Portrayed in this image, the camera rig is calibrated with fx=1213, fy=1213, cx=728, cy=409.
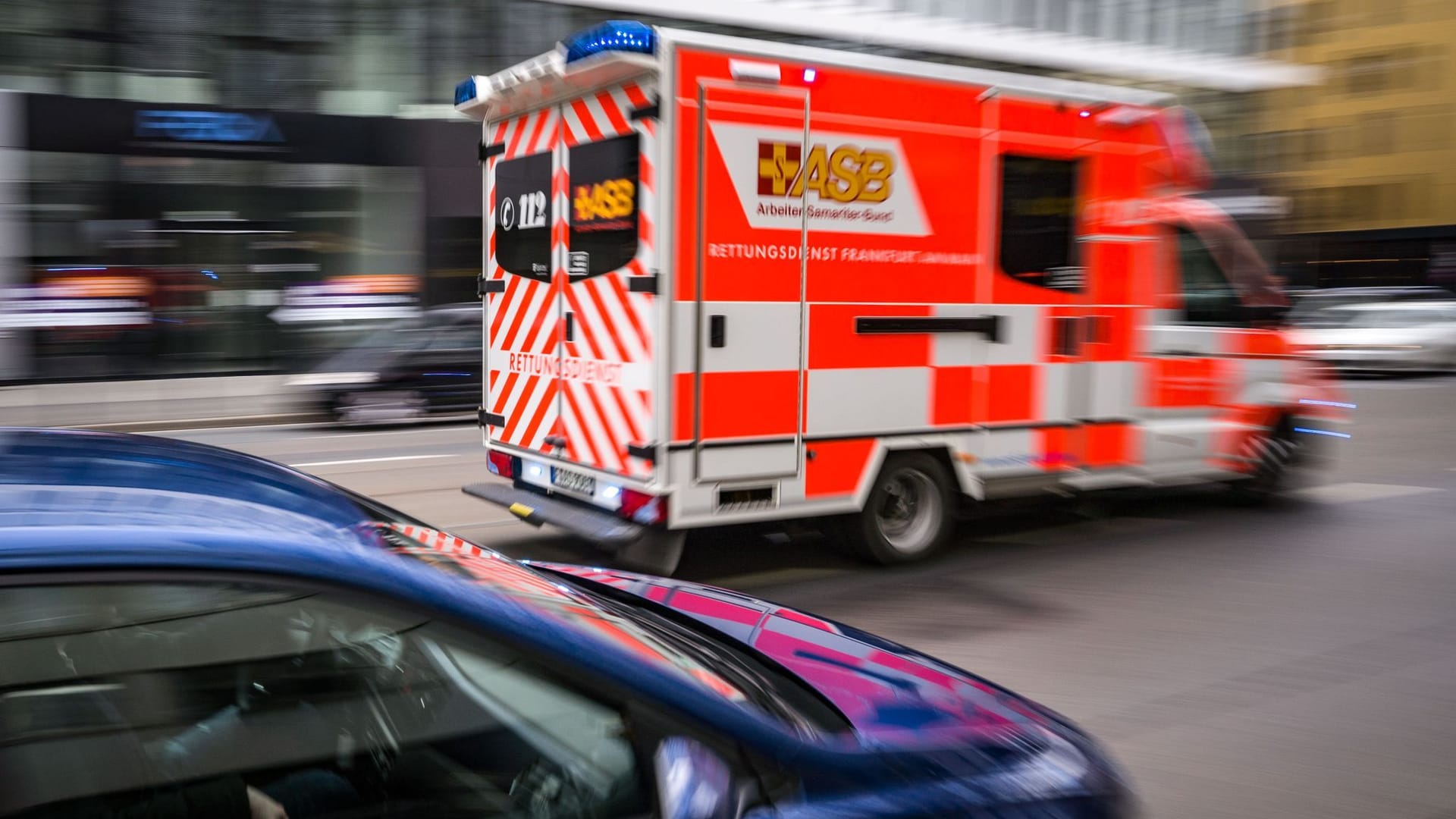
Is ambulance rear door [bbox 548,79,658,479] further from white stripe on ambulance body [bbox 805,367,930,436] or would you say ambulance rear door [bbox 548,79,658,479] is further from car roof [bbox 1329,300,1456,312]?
car roof [bbox 1329,300,1456,312]

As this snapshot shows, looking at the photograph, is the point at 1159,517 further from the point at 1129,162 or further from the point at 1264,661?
the point at 1264,661

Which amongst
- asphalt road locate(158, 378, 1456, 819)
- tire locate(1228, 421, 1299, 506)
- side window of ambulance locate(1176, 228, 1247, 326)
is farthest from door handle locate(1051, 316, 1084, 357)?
tire locate(1228, 421, 1299, 506)

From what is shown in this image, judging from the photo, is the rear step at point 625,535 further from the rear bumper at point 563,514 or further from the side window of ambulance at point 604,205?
the side window of ambulance at point 604,205

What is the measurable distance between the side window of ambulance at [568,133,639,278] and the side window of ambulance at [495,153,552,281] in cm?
33

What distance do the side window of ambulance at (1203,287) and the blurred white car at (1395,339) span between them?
1576cm

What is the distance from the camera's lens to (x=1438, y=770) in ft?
13.6

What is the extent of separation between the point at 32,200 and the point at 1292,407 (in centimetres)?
1793

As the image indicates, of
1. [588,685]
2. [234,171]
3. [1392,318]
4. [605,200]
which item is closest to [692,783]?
[588,685]

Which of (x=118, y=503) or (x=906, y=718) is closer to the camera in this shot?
(x=118, y=503)

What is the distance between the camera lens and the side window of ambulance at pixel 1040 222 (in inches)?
280

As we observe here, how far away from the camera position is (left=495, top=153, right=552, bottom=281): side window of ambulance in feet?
22.7

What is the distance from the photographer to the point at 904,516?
23.4ft

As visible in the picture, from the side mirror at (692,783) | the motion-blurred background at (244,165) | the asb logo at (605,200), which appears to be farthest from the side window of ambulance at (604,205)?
the motion-blurred background at (244,165)

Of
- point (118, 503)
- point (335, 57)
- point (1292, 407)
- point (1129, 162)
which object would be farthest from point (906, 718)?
point (335, 57)
